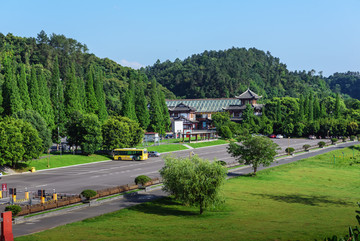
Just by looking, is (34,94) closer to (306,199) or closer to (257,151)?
(257,151)

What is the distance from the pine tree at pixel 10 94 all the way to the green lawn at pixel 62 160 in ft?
31.8

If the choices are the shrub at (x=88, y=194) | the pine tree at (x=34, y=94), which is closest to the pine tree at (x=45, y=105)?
the pine tree at (x=34, y=94)

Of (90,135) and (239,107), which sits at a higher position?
(239,107)

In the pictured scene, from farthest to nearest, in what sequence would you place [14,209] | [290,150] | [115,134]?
[290,150] < [115,134] < [14,209]

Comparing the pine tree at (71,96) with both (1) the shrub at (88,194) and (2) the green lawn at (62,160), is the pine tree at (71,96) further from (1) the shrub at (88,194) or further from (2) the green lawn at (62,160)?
(1) the shrub at (88,194)

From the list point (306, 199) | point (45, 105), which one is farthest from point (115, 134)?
point (306, 199)

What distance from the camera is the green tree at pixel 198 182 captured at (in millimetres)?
37094

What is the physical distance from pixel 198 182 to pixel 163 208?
5.05 m

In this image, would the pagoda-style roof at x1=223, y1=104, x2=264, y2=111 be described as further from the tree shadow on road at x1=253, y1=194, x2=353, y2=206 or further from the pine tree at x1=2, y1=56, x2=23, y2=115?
the tree shadow on road at x1=253, y1=194, x2=353, y2=206

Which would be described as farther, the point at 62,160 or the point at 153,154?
the point at 153,154

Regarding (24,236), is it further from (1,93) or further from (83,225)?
(1,93)

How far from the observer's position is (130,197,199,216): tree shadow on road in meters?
37.9

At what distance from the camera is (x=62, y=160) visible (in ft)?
233

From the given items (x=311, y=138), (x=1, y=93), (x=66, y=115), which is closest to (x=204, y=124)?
(x=311, y=138)
